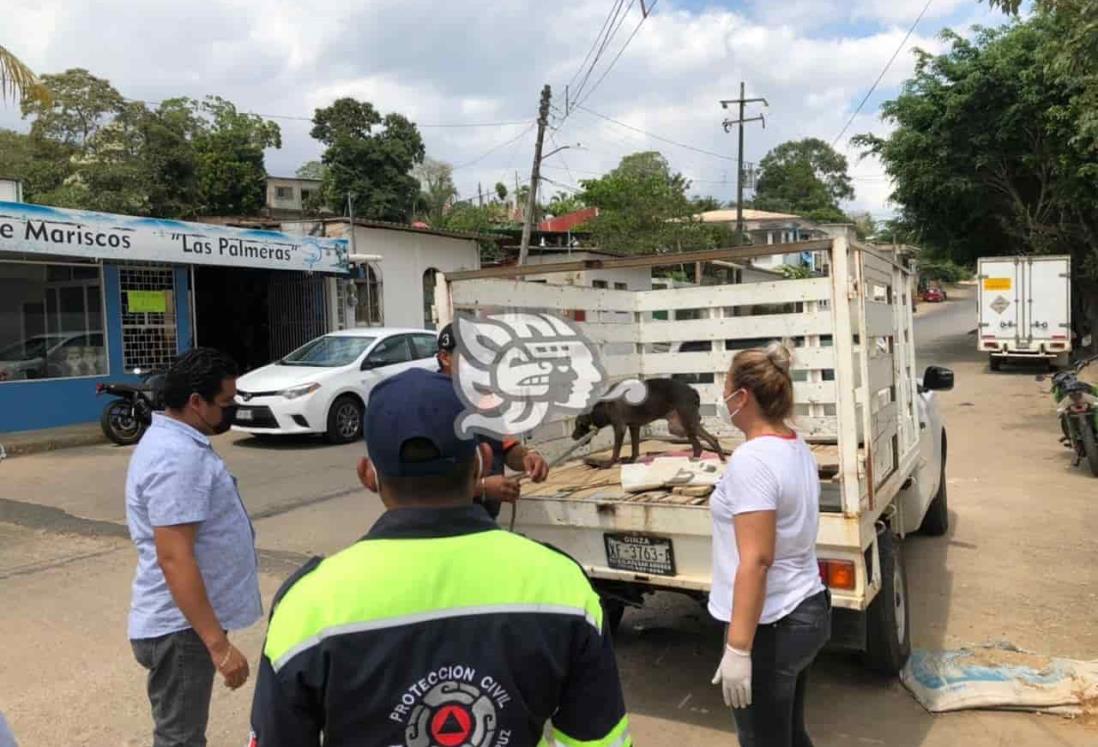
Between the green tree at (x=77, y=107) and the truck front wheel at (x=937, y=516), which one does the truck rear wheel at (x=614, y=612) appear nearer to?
the truck front wheel at (x=937, y=516)

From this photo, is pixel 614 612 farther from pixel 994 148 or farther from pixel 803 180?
pixel 803 180

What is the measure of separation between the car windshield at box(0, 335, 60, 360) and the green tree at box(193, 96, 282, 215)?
21.7 meters

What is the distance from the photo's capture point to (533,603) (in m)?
1.28

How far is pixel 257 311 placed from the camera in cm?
1831

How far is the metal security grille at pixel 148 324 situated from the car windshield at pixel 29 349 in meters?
1.15

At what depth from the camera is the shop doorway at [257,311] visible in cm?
1769

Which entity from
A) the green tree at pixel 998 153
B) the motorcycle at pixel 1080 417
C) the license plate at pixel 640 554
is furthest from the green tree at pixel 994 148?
A: the license plate at pixel 640 554

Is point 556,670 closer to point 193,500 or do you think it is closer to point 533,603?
point 533,603

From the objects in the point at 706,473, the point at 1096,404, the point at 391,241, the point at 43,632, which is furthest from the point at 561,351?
the point at 391,241

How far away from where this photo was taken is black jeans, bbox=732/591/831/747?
2518mm

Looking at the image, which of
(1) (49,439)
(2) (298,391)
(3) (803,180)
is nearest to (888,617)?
(2) (298,391)

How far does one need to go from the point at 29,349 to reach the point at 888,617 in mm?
12997

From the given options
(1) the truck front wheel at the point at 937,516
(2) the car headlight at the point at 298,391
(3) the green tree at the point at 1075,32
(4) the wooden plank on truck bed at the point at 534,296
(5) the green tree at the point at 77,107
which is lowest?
(1) the truck front wheel at the point at 937,516

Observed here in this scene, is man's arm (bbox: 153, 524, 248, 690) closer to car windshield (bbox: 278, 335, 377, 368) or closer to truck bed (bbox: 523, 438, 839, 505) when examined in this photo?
truck bed (bbox: 523, 438, 839, 505)
